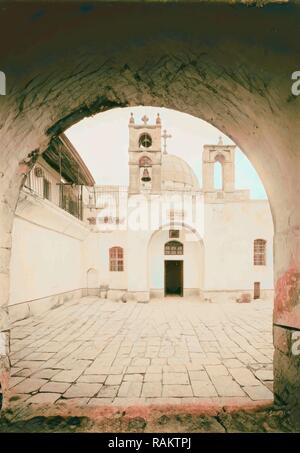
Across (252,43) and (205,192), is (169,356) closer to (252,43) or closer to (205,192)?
(252,43)

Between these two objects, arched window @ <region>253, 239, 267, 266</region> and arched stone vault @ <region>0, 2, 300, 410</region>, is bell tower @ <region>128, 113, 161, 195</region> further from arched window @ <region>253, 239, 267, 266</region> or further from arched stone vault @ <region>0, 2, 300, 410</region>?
arched stone vault @ <region>0, 2, 300, 410</region>

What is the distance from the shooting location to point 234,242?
51.6 ft

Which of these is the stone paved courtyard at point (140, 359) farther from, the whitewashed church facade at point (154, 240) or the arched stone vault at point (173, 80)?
the whitewashed church facade at point (154, 240)

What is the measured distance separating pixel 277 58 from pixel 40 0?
2.07 metres

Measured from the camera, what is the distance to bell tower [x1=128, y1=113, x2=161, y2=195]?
16641mm

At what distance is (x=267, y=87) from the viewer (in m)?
2.94

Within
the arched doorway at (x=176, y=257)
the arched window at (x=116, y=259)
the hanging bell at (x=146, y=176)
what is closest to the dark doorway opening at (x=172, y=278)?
the arched doorway at (x=176, y=257)

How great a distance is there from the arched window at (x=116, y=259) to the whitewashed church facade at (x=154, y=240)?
0.06 metres

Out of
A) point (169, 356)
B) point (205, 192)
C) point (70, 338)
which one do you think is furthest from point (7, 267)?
point (205, 192)

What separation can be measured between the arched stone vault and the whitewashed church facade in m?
8.25

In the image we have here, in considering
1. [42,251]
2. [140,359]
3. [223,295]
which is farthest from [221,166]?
[140,359]

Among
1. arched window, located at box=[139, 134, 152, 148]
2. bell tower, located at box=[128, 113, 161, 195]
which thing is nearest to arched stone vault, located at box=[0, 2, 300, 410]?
bell tower, located at box=[128, 113, 161, 195]

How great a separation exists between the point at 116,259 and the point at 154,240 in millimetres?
2649

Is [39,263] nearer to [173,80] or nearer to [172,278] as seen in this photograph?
[173,80]
